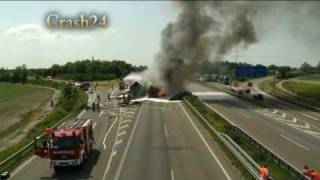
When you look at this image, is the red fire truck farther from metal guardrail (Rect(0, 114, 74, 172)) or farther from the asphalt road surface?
metal guardrail (Rect(0, 114, 74, 172))

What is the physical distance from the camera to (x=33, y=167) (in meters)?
33.9

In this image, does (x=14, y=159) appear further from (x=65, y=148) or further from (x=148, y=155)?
(x=148, y=155)

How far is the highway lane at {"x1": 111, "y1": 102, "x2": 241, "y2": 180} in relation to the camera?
99.1ft

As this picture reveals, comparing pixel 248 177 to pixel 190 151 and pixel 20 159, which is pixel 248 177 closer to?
pixel 190 151

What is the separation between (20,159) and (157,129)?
58.1ft

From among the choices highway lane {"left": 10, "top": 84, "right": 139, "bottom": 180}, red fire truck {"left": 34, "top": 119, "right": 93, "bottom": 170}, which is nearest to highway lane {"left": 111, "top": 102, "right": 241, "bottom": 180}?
highway lane {"left": 10, "top": 84, "right": 139, "bottom": 180}

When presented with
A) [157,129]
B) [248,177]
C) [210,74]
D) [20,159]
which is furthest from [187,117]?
[210,74]

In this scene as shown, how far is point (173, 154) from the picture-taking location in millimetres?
37094

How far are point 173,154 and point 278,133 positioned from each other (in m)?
16.4

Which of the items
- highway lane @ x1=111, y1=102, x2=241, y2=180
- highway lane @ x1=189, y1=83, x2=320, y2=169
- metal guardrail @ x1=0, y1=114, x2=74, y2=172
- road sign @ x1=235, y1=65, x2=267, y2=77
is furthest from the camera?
road sign @ x1=235, y1=65, x2=267, y2=77

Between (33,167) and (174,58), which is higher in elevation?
(174,58)

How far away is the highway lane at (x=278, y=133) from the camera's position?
37.2m

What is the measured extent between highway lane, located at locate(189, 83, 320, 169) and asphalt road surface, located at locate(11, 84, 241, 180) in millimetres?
4831

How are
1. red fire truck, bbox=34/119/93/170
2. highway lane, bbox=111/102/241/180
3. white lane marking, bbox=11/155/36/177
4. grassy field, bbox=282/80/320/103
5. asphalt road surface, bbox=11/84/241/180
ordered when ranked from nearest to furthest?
highway lane, bbox=111/102/241/180 < asphalt road surface, bbox=11/84/241/180 < red fire truck, bbox=34/119/93/170 < white lane marking, bbox=11/155/36/177 < grassy field, bbox=282/80/320/103
